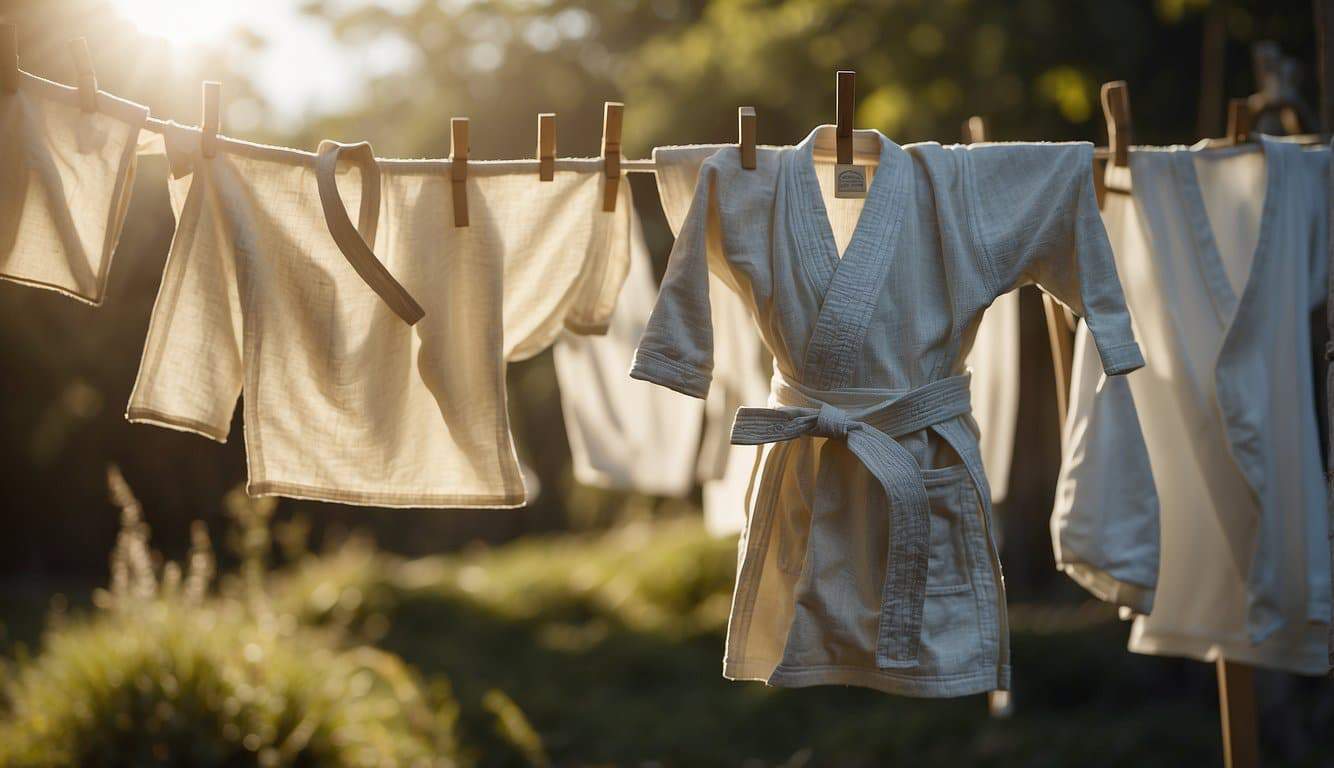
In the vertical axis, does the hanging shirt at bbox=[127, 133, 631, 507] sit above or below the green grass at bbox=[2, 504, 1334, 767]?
above

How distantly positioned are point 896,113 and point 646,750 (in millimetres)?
2390

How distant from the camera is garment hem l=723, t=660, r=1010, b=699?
64.7 inches

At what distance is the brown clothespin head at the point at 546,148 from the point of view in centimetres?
183

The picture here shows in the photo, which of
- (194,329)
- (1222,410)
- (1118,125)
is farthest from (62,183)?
(1222,410)

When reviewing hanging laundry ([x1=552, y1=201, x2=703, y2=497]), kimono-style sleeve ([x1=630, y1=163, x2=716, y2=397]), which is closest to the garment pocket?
kimono-style sleeve ([x1=630, y1=163, x2=716, y2=397])

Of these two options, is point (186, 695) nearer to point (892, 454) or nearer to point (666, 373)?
point (666, 373)

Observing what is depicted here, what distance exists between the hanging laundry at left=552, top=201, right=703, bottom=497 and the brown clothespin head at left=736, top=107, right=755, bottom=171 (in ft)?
2.11

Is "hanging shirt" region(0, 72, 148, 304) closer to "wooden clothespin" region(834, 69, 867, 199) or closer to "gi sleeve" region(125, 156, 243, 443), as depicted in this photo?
"gi sleeve" region(125, 156, 243, 443)

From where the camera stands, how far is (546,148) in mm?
1841

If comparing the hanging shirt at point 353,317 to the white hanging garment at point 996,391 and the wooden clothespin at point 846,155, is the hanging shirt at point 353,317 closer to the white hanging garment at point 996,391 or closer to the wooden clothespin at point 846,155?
the wooden clothespin at point 846,155

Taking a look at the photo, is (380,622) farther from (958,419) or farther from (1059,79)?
(958,419)

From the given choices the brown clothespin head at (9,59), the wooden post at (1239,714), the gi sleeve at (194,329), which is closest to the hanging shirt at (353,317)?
the gi sleeve at (194,329)

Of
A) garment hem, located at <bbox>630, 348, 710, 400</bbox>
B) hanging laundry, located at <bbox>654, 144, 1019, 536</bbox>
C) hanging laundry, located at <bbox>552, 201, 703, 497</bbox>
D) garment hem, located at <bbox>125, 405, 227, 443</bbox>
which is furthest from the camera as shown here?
hanging laundry, located at <bbox>552, 201, 703, 497</bbox>

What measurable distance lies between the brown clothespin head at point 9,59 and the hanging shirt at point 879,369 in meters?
1.07
